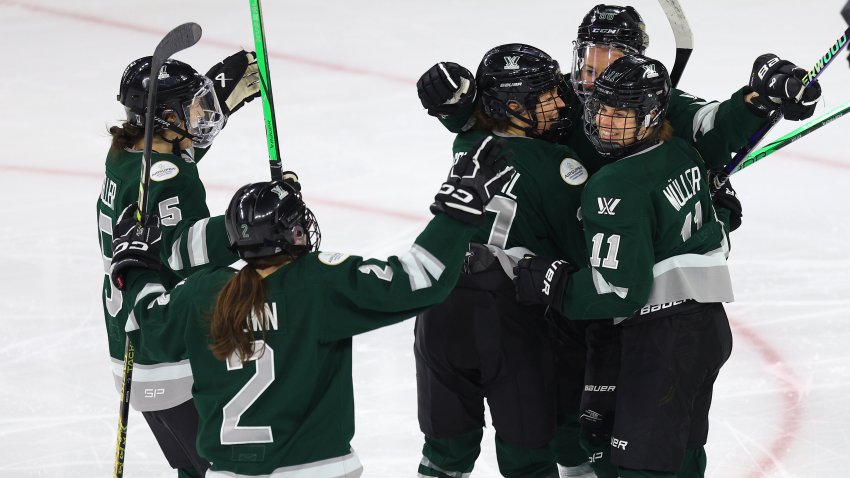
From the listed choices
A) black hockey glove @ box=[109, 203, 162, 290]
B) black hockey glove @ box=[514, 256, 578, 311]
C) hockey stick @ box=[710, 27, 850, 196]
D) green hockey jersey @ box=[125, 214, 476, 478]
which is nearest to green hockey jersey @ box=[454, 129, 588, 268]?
black hockey glove @ box=[514, 256, 578, 311]

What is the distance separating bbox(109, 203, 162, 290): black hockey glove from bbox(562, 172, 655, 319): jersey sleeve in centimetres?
114

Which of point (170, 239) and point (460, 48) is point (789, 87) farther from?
point (460, 48)

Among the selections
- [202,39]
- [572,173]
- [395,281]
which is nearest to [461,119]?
[572,173]

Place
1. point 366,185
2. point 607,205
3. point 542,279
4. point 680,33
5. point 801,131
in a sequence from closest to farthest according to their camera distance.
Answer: point 607,205 → point 542,279 → point 801,131 → point 680,33 → point 366,185

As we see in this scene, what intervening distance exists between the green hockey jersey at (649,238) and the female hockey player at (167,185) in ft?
3.38

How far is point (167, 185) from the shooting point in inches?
132

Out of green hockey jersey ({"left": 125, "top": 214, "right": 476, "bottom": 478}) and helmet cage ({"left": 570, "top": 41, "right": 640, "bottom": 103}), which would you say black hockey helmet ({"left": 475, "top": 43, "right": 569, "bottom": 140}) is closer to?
helmet cage ({"left": 570, "top": 41, "right": 640, "bottom": 103})

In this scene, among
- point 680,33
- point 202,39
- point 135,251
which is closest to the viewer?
point 135,251

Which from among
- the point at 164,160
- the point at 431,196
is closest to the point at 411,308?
the point at 164,160

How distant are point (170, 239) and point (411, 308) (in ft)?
2.86

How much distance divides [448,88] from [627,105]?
24.1 inches

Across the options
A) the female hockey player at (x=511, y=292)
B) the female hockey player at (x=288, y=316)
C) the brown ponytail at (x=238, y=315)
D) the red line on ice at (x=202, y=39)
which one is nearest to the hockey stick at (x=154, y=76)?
the female hockey player at (x=288, y=316)

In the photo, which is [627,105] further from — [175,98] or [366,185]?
[366,185]

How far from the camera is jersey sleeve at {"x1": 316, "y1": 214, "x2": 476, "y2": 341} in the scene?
277 cm
